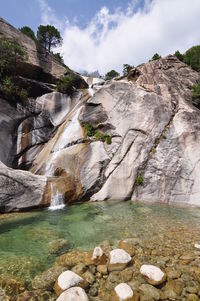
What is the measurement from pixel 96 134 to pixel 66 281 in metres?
15.3

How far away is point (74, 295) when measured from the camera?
4.66 m

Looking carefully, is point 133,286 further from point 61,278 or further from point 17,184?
point 17,184

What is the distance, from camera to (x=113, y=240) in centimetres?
823

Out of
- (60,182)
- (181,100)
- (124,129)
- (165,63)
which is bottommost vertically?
(60,182)

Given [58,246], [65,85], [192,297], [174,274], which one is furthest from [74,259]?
[65,85]

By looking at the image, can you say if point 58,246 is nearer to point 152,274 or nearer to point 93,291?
point 93,291

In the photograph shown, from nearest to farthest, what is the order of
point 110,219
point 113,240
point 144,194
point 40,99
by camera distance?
point 113,240
point 110,219
point 144,194
point 40,99

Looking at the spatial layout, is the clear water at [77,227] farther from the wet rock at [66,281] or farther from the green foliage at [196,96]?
the green foliage at [196,96]

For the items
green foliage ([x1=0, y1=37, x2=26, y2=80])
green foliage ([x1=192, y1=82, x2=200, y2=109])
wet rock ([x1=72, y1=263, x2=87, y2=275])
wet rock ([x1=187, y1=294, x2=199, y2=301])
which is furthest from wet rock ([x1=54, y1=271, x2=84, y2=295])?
green foliage ([x1=0, y1=37, x2=26, y2=80])

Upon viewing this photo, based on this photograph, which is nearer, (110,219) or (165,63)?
(110,219)

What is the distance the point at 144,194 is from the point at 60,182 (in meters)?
7.27

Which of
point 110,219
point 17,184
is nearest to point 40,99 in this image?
point 17,184

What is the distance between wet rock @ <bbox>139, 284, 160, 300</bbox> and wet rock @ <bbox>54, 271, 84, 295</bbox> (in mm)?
1704

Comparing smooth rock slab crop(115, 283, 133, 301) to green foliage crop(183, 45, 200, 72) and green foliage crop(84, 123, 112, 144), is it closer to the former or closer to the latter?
green foliage crop(84, 123, 112, 144)
